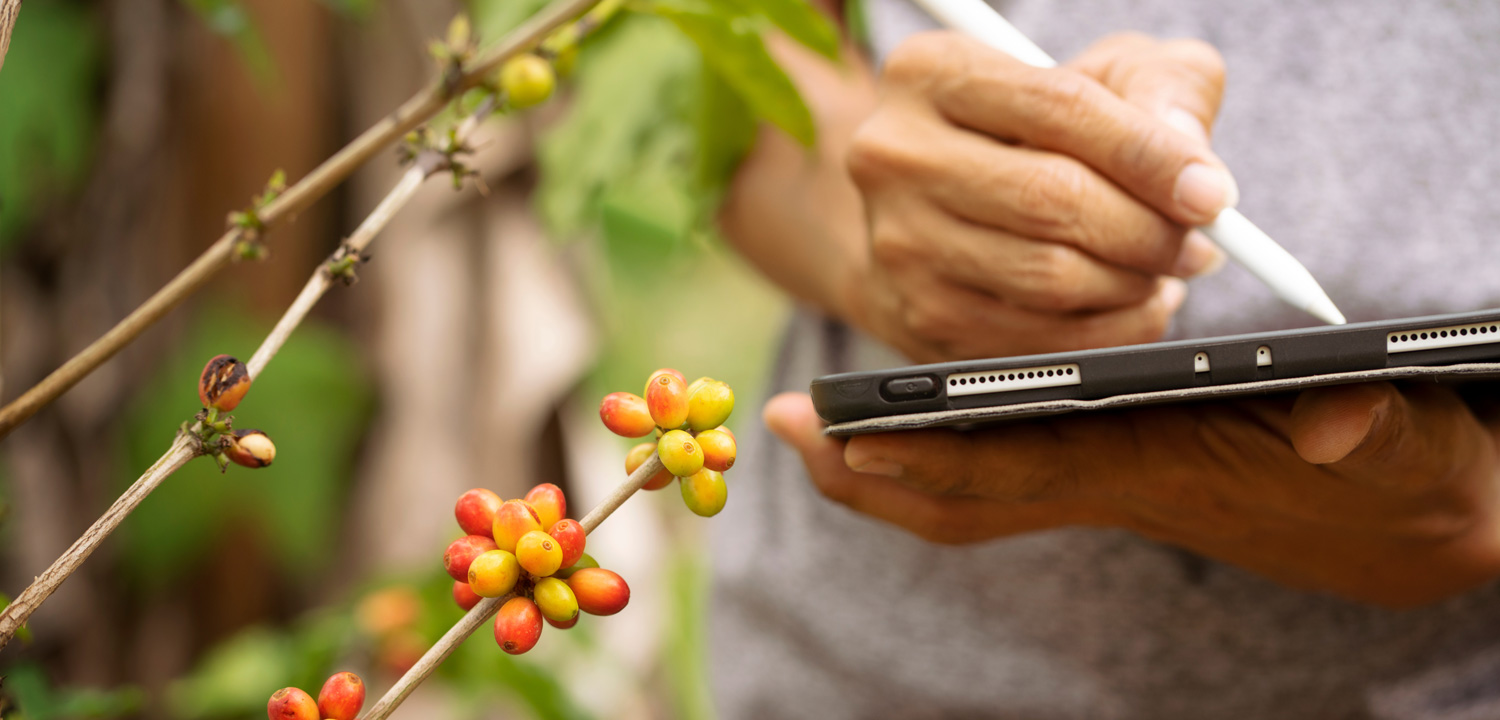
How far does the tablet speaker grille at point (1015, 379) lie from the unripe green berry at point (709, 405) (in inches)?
4.0

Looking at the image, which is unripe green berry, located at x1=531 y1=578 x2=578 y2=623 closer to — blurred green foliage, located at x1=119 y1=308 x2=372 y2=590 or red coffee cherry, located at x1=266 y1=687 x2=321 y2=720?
red coffee cherry, located at x1=266 y1=687 x2=321 y2=720

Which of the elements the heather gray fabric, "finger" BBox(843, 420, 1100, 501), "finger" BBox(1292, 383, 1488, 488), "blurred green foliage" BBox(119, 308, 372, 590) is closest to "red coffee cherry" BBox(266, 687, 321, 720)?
"finger" BBox(843, 420, 1100, 501)

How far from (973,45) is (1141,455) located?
220 millimetres

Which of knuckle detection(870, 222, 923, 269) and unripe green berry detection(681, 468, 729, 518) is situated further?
knuckle detection(870, 222, 923, 269)

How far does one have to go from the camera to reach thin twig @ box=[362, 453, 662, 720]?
0.21 metres

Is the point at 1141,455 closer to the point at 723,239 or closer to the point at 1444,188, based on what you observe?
the point at 1444,188

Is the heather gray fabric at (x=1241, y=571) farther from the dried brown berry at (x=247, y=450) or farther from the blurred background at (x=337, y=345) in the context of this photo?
the dried brown berry at (x=247, y=450)

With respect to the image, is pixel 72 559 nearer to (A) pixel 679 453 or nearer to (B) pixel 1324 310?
(A) pixel 679 453

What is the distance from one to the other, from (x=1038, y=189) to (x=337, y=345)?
106 centimetres

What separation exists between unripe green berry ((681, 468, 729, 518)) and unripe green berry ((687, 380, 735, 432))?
14 mm

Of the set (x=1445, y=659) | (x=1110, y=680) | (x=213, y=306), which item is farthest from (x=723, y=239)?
(x=213, y=306)

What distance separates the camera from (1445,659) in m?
0.63

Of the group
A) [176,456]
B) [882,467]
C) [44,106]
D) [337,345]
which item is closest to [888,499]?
[882,467]

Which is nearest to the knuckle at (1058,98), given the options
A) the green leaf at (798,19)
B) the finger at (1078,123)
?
the finger at (1078,123)
